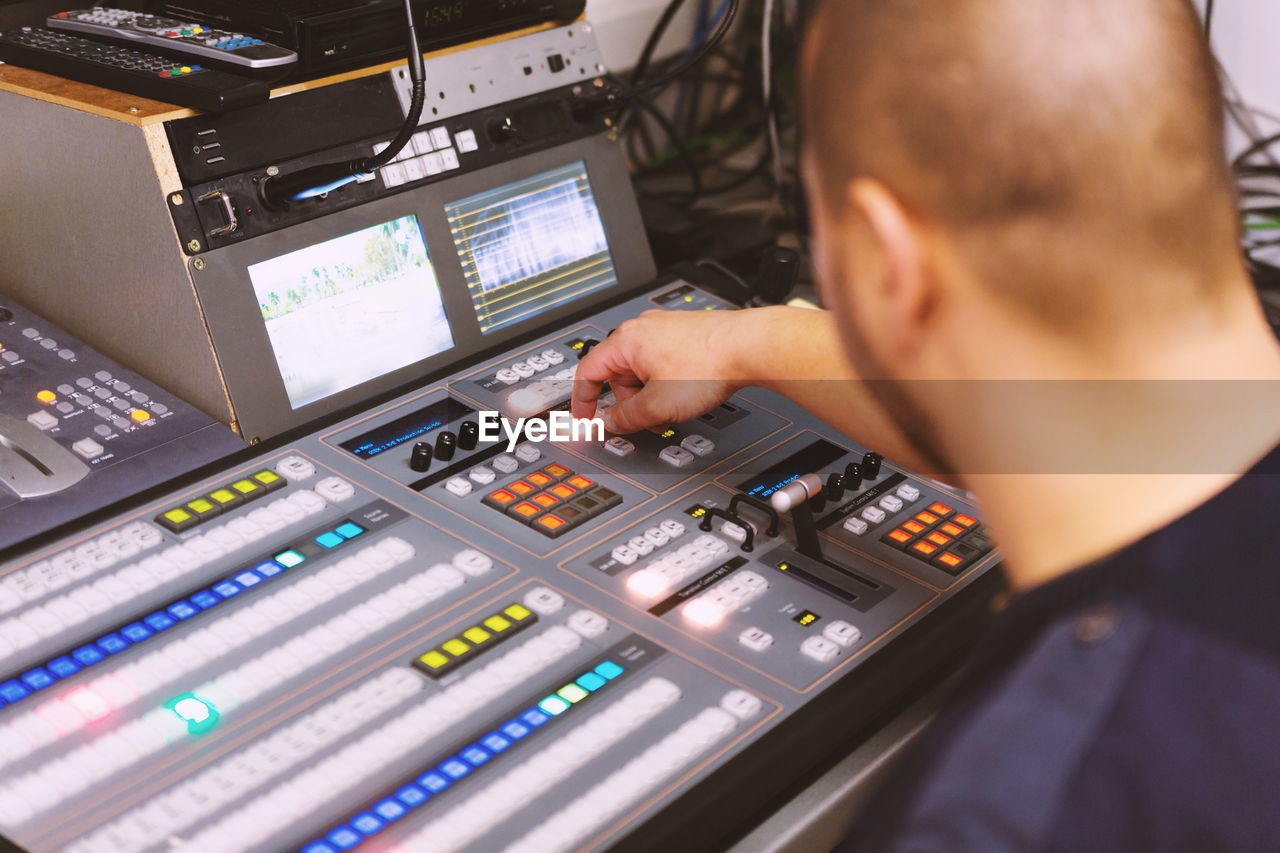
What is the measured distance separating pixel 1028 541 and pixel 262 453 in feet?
2.22

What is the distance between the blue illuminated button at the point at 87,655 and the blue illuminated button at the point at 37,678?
0.07 ft

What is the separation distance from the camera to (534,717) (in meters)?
0.85

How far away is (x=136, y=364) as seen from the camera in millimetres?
1200

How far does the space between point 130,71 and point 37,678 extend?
1.89 feet

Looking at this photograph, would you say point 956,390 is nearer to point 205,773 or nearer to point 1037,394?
point 1037,394

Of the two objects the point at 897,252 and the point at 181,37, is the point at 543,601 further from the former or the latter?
the point at 181,37

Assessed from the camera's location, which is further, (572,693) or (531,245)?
(531,245)

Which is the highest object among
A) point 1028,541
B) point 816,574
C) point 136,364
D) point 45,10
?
point 45,10

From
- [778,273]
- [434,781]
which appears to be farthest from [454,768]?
[778,273]

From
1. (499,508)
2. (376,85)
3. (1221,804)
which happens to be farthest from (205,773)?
(376,85)

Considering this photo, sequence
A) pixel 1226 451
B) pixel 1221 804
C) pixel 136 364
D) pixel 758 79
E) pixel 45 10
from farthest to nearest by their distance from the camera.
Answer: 1. pixel 758 79
2. pixel 45 10
3. pixel 136 364
4. pixel 1226 451
5. pixel 1221 804

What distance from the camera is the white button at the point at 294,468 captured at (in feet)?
3.52

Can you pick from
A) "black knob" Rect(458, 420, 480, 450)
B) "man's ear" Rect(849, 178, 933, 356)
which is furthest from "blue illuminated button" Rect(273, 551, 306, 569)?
"man's ear" Rect(849, 178, 933, 356)

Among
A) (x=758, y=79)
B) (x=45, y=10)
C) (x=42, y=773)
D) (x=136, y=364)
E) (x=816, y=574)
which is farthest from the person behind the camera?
(x=758, y=79)
